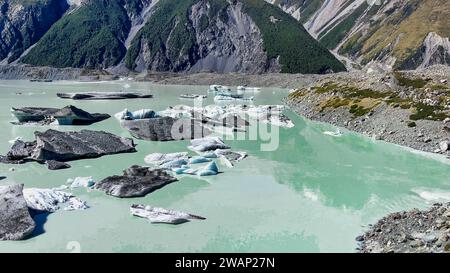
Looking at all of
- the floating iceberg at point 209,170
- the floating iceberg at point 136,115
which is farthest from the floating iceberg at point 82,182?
the floating iceberg at point 136,115

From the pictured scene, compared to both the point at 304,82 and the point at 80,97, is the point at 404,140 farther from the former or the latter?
the point at 304,82

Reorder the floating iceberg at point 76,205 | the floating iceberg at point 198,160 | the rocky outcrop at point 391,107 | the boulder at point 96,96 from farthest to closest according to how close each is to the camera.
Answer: the boulder at point 96,96 → the rocky outcrop at point 391,107 → the floating iceberg at point 198,160 → the floating iceberg at point 76,205

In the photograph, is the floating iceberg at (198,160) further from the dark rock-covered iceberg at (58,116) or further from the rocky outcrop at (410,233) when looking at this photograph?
the dark rock-covered iceberg at (58,116)

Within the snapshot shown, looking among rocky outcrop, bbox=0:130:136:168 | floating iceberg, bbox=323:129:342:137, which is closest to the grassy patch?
floating iceberg, bbox=323:129:342:137

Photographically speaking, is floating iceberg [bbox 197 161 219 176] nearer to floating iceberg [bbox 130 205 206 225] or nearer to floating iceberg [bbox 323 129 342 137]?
floating iceberg [bbox 130 205 206 225]
